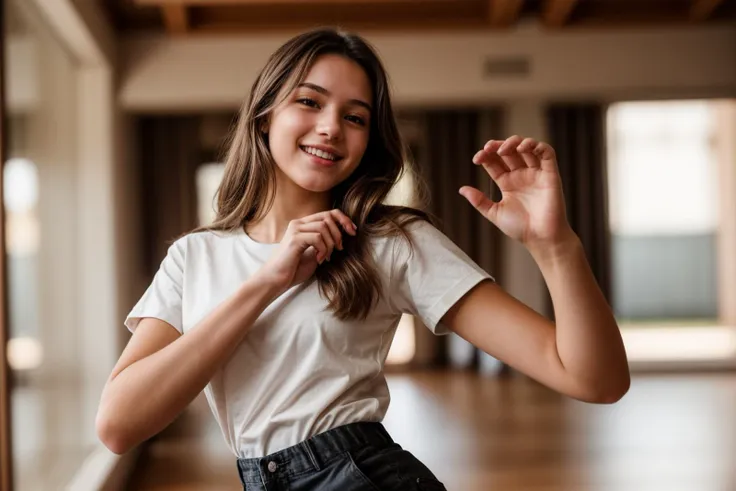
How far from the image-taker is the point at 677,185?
9.31 m

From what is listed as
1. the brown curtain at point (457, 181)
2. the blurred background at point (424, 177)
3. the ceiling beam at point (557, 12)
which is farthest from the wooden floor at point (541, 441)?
the ceiling beam at point (557, 12)

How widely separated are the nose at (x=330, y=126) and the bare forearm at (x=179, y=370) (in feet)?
0.80

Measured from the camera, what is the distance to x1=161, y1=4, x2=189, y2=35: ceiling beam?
527 cm

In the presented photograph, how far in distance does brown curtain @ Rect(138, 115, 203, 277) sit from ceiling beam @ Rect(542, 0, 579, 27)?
3186 millimetres

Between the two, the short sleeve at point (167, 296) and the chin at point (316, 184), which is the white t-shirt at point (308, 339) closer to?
the short sleeve at point (167, 296)

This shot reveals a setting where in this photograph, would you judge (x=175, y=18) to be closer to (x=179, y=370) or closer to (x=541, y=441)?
(x=541, y=441)

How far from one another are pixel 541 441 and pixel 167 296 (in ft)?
12.1

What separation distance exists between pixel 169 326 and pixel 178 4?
438cm

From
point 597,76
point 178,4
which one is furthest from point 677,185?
point 178,4

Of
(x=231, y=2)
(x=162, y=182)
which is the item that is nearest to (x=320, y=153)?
(x=231, y=2)

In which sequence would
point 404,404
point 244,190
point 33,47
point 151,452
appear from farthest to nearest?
point 404,404 < point 151,452 < point 33,47 < point 244,190

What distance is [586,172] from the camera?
6.84m

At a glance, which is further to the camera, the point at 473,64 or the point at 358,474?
the point at 473,64

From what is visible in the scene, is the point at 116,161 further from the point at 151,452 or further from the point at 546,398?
the point at 546,398
